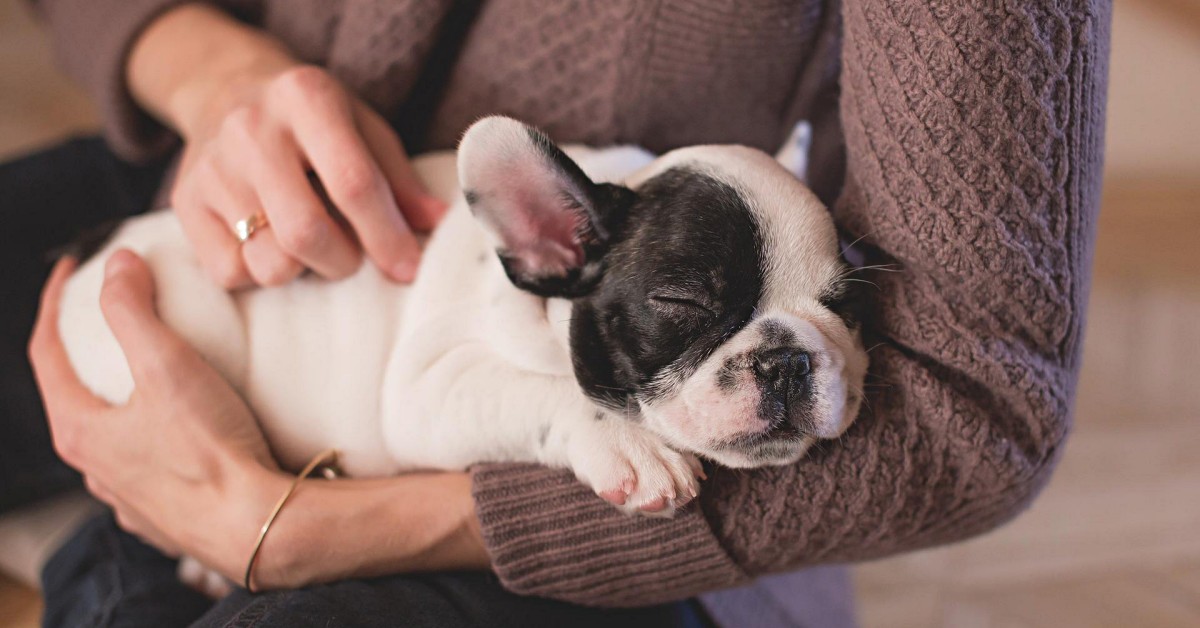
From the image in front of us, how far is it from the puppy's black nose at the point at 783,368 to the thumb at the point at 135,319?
0.78m

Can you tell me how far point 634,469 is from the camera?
0.96 m

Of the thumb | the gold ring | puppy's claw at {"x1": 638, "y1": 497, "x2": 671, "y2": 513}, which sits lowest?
puppy's claw at {"x1": 638, "y1": 497, "x2": 671, "y2": 513}

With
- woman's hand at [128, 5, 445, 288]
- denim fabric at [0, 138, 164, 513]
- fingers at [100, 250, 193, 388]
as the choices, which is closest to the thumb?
fingers at [100, 250, 193, 388]

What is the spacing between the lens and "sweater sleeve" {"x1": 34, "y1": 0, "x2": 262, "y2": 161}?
4.97ft

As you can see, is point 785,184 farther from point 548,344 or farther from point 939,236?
point 548,344

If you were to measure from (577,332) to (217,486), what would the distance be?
0.52 m

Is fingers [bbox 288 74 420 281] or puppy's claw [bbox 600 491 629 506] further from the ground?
fingers [bbox 288 74 420 281]

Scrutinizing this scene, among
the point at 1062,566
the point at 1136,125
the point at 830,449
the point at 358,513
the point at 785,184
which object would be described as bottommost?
the point at 1062,566

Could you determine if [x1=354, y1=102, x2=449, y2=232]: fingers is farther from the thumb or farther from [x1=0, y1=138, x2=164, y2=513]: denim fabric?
[x1=0, y1=138, x2=164, y2=513]: denim fabric

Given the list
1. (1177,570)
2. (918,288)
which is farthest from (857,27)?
(1177,570)

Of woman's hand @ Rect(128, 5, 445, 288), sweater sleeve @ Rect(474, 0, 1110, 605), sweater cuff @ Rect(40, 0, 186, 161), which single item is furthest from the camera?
sweater cuff @ Rect(40, 0, 186, 161)

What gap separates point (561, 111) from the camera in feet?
4.26

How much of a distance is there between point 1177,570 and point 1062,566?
265 millimetres

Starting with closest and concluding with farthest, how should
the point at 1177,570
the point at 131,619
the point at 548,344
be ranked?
the point at 548,344, the point at 131,619, the point at 1177,570
